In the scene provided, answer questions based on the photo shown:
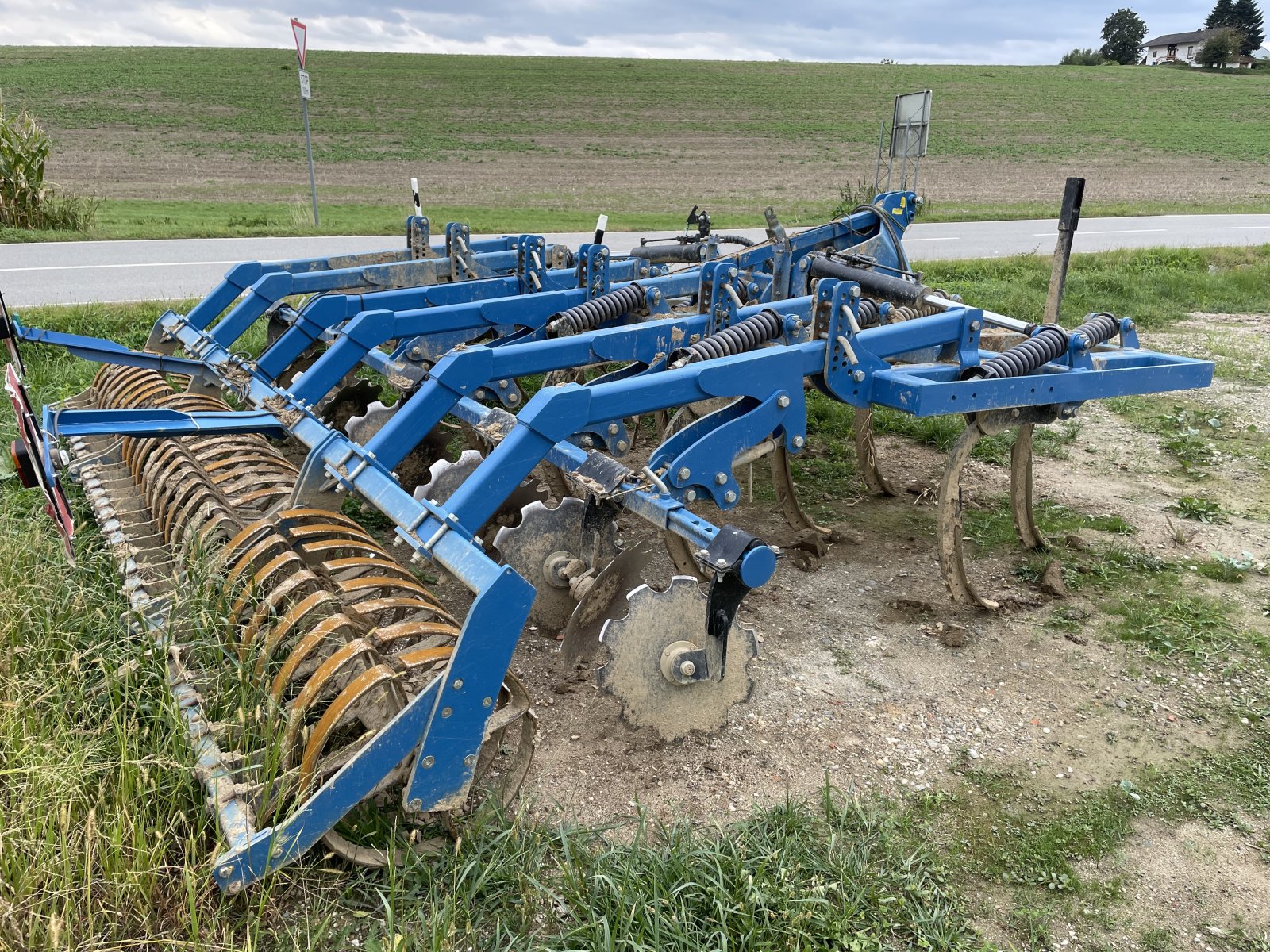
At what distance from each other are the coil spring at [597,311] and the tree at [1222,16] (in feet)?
331

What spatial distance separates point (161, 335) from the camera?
215 inches

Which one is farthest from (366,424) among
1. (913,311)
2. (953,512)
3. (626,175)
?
(626,175)

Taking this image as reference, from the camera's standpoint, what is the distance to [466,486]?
307 cm

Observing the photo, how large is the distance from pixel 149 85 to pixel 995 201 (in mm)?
36039

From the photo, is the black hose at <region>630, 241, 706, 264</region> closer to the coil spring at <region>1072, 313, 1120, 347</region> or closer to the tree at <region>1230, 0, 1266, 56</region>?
the coil spring at <region>1072, 313, 1120, 347</region>

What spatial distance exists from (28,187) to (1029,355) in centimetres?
1286

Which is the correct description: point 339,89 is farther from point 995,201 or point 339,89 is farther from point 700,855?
point 700,855

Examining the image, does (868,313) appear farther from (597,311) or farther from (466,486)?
(466,486)

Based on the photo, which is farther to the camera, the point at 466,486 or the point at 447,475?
the point at 447,475

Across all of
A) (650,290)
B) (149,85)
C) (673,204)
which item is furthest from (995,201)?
(149,85)

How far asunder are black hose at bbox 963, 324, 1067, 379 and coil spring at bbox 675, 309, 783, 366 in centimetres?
88

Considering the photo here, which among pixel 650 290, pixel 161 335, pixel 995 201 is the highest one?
pixel 650 290

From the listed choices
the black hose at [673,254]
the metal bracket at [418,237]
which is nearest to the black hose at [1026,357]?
the black hose at [673,254]

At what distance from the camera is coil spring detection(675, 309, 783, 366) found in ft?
12.2
